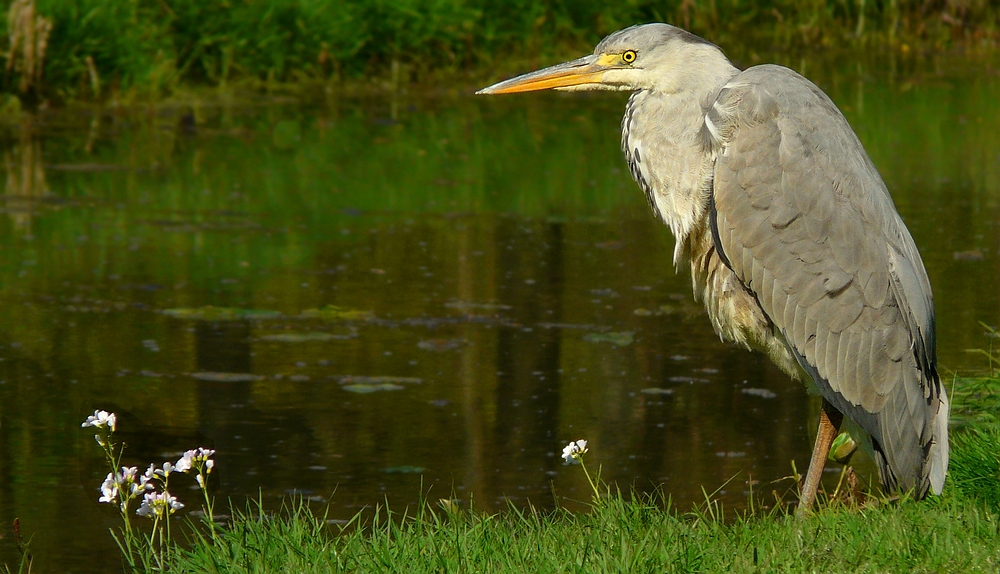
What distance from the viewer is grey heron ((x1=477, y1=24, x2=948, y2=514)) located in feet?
14.3

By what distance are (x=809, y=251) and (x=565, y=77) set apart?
111cm

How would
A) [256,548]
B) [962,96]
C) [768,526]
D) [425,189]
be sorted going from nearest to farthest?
[256,548]
[768,526]
[425,189]
[962,96]

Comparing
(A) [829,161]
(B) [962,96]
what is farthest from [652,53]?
(B) [962,96]

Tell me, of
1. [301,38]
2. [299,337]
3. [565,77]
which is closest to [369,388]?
[299,337]

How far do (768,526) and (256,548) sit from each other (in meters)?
1.35

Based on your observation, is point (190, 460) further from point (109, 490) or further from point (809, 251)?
point (809, 251)

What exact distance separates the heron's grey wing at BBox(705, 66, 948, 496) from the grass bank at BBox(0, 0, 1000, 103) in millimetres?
7414

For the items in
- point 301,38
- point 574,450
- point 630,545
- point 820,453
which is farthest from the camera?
point 301,38

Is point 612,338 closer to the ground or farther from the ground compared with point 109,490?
closer to the ground

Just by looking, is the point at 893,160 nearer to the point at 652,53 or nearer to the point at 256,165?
the point at 256,165

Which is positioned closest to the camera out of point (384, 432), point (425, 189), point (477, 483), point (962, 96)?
point (477, 483)

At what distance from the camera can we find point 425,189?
9312mm

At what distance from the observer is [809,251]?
4469 mm

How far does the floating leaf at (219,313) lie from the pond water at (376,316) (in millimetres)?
18
